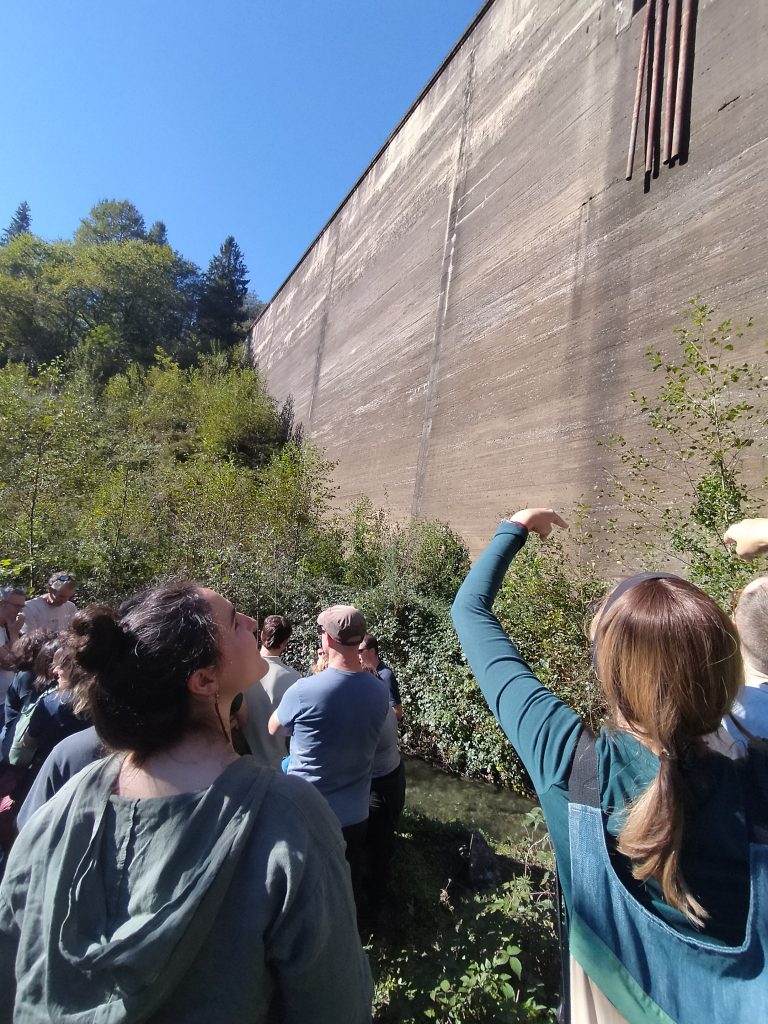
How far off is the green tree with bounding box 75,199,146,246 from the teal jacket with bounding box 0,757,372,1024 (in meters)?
48.4

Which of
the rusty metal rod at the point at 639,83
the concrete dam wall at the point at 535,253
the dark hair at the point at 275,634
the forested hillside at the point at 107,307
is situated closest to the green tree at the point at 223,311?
the forested hillside at the point at 107,307

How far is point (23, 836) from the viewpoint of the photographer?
3.51ft

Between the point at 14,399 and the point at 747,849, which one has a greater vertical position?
the point at 14,399

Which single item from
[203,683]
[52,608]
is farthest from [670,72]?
[52,608]

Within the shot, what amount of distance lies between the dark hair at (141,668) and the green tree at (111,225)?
4807 centimetres

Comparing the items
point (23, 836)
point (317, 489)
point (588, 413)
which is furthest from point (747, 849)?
point (317, 489)

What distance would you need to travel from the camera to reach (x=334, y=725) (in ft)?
8.04

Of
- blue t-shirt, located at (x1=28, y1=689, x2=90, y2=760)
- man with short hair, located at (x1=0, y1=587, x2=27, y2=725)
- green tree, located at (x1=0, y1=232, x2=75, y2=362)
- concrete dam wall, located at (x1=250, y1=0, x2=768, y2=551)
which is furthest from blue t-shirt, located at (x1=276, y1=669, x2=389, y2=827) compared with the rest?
green tree, located at (x1=0, y1=232, x2=75, y2=362)

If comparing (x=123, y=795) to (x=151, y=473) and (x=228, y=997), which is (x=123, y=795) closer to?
(x=228, y=997)

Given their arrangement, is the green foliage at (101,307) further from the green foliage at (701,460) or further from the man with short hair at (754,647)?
the man with short hair at (754,647)

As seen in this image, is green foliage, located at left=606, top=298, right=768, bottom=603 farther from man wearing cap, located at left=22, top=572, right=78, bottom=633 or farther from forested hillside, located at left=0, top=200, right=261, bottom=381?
forested hillside, located at left=0, top=200, right=261, bottom=381

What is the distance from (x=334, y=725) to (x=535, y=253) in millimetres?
7668

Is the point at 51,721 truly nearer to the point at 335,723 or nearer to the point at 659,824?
the point at 335,723

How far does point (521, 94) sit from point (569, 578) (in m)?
8.00
